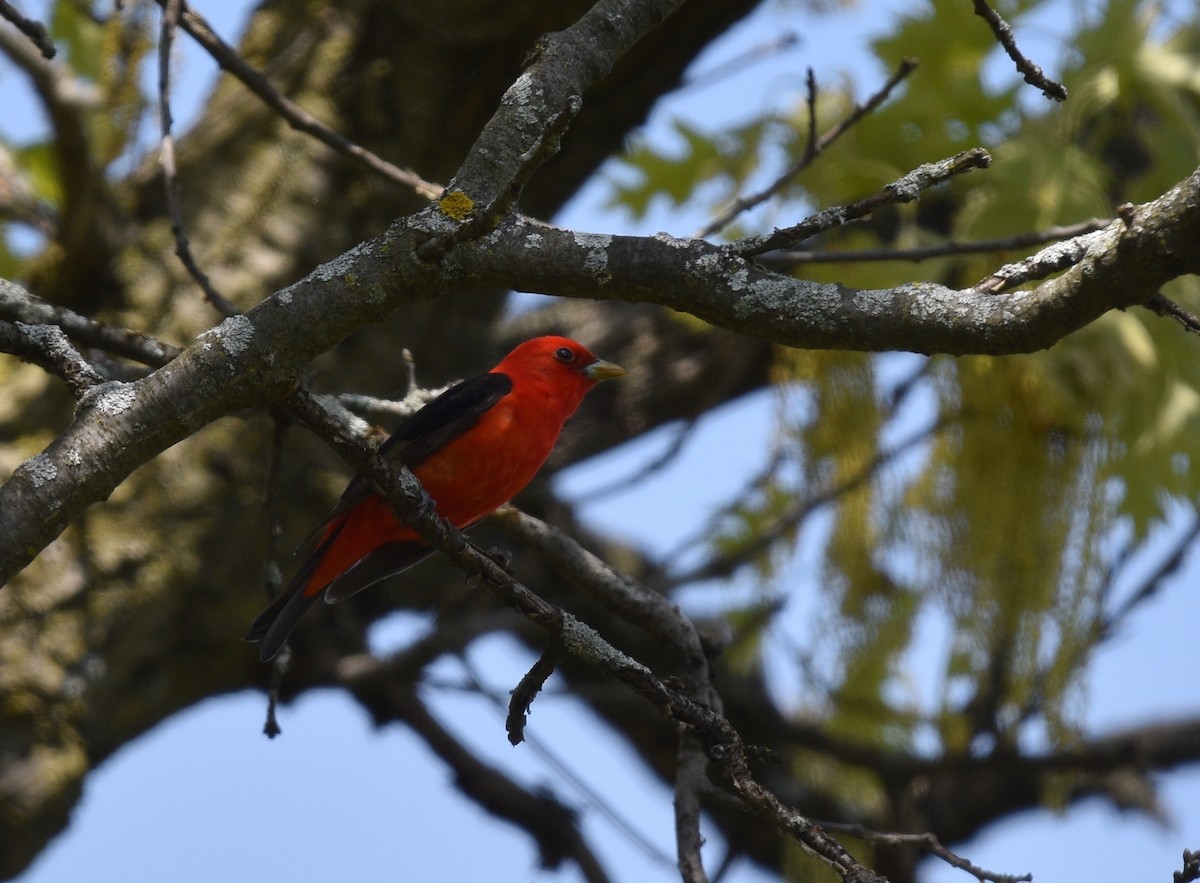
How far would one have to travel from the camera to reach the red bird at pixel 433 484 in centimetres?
437

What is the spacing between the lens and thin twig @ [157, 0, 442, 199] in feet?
12.3

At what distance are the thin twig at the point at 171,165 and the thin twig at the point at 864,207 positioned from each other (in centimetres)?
161

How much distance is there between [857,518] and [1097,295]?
10.0 feet

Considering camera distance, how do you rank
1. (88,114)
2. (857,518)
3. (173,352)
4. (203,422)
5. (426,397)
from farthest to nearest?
(857,518), (88,114), (426,397), (173,352), (203,422)

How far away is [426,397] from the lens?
151 inches

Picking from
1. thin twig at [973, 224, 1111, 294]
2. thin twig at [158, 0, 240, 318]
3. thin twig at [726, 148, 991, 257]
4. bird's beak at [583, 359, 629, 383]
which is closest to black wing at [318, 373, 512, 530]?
bird's beak at [583, 359, 629, 383]

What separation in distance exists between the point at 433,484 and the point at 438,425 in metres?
0.21

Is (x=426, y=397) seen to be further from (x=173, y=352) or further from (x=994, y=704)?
(x=994, y=704)

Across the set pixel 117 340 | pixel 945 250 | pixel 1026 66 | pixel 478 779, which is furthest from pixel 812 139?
pixel 478 779

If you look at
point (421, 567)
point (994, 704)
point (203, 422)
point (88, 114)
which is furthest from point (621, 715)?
point (203, 422)

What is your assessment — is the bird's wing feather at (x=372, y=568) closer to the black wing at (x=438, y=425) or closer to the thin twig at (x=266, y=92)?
the black wing at (x=438, y=425)

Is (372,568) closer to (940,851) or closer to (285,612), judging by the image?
(285,612)

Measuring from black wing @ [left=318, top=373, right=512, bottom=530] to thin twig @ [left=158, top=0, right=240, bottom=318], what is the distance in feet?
2.77

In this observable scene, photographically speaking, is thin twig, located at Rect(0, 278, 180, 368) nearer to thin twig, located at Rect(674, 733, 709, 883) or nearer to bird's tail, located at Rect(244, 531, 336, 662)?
bird's tail, located at Rect(244, 531, 336, 662)
